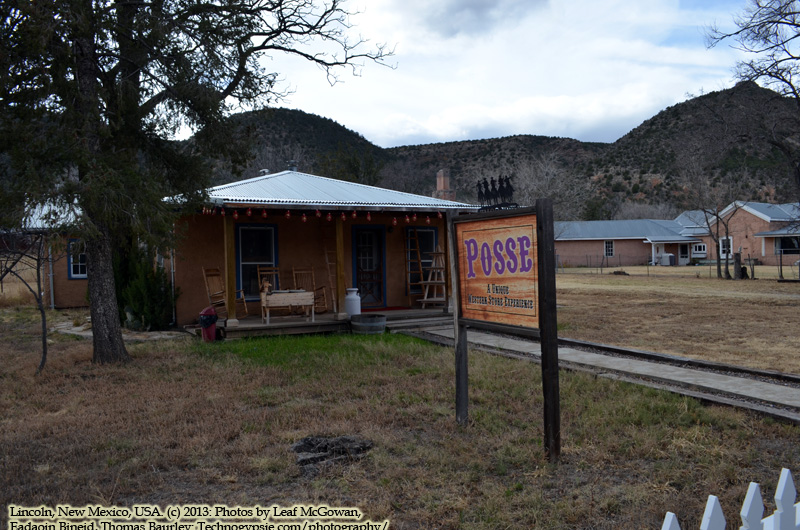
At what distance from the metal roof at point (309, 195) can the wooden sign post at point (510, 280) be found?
5791 millimetres

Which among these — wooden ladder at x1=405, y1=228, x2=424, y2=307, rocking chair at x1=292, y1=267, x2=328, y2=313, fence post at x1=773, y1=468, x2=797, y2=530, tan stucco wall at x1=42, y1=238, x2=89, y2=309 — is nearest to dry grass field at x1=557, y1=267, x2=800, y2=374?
wooden ladder at x1=405, y1=228, x2=424, y2=307

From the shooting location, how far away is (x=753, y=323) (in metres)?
11.8

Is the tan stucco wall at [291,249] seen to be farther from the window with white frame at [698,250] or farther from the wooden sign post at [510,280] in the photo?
the window with white frame at [698,250]

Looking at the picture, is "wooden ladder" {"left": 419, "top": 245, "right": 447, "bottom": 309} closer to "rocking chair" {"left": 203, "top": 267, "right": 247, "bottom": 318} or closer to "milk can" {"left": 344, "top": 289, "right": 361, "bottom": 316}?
"milk can" {"left": 344, "top": 289, "right": 361, "bottom": 316}

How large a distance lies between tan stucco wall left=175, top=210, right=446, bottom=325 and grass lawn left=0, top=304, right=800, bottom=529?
4254 mm

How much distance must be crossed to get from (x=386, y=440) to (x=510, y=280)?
1686 millimetres

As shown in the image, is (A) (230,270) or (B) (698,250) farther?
(B) (698,250)

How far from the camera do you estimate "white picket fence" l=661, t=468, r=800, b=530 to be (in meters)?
2.04

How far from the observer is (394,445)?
4699mm

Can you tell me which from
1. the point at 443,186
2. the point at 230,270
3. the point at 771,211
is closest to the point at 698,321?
the point at 230,270

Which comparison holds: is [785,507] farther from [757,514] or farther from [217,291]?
[217,291]

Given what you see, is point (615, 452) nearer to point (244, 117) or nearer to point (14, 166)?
point (14, 166)

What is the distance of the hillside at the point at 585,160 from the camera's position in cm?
3120

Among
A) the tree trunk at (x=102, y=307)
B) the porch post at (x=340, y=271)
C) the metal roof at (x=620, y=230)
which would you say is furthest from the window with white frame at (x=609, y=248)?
the tree trunk at (x=102, y=307)
